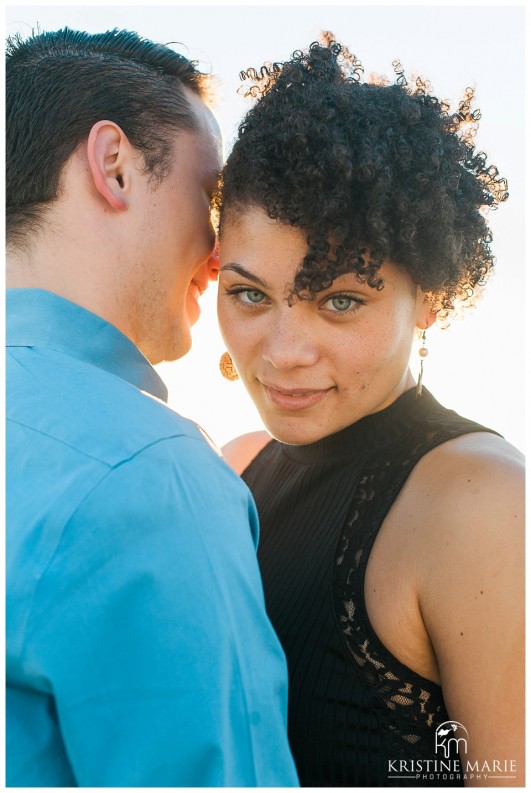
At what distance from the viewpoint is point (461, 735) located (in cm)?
181

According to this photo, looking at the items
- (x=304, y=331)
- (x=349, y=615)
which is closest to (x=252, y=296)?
(x=304, y=331)

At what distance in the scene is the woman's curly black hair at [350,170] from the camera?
201 cm

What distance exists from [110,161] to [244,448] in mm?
1434

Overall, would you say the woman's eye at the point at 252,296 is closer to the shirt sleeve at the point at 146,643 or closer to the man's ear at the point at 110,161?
the man's ear at the point at 110,161

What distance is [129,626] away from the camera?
122 centimetres

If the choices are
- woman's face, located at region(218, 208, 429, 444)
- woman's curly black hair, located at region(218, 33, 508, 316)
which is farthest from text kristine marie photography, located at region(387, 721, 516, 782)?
woman's curly black hair, located at region(218, 33, 508, 316)

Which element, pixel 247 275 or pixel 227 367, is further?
pixel 227 367

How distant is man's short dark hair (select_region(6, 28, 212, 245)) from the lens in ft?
6.41

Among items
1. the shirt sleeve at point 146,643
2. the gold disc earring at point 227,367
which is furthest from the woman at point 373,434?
the shirt sleeve at point 146,643

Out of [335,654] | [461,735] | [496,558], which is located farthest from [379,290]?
[461,735]

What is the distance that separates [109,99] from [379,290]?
32.6 inches

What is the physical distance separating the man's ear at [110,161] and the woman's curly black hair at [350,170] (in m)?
0.34

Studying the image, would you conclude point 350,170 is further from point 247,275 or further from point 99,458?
point 99,458

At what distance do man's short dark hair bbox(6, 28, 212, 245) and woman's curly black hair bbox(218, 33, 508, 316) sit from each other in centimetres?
24
